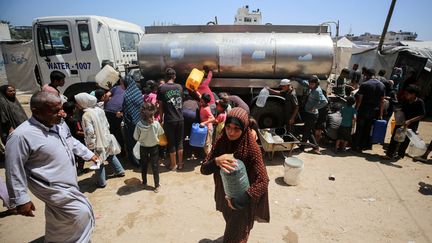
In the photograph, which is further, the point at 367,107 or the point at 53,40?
the point at 53,40

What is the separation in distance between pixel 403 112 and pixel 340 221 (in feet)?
10.3

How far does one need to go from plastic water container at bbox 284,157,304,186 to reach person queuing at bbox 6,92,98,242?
3.12 meters

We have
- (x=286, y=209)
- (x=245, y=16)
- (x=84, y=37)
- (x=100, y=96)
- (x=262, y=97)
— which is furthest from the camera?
(x=245, y=16)

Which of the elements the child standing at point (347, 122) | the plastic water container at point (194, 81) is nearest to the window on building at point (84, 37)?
the plastic water container at point (194, 81)

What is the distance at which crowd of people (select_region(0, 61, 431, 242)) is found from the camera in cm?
185

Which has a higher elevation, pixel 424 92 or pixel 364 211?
pixel 424 92

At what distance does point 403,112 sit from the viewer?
5000 millimetres

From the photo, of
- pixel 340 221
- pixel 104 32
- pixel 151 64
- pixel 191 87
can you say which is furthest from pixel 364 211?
pixel 104 32

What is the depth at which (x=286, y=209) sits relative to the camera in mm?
3584

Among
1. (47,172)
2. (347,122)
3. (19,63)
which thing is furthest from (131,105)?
(19,63)

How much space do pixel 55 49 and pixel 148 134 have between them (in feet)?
15.8

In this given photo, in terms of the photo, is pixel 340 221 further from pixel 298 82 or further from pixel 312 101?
pixel 298 82

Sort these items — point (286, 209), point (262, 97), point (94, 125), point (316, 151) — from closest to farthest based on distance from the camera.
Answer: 1. point (286, 209)
2. point (94, 125)
3. point (316, 151)
4. point (262, 97)

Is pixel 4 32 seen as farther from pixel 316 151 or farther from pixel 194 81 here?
pixel 316 151
